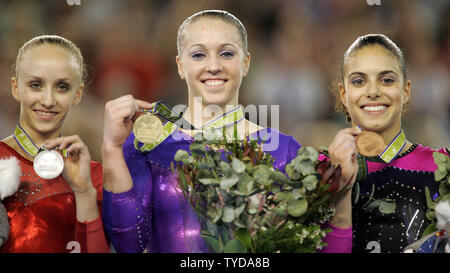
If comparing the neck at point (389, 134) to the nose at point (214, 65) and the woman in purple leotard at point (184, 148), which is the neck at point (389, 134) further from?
the nose at point (214, 65)

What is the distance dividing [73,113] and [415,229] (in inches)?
66.6

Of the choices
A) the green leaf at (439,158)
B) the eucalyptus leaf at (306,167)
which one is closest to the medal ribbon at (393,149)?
the green leaf at (439,158)

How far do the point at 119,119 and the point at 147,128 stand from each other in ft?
0.48

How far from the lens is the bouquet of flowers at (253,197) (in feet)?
7.45

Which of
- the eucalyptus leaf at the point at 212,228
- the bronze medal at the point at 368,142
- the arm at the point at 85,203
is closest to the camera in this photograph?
the eucalyptus leaf at the point at 212,228

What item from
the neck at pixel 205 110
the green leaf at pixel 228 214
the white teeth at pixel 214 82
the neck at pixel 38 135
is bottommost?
the green leaf at pixel 228 214

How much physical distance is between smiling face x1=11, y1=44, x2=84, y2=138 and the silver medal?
30 centimetres

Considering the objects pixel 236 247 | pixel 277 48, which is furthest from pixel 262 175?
pixel 277 48

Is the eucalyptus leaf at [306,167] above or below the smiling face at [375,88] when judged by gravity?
below

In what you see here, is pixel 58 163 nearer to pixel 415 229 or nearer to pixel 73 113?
pixel 73 113

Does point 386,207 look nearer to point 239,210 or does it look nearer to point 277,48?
point 239,210

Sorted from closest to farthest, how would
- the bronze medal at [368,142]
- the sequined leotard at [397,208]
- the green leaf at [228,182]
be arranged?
the green leaf at [228,182] < the sequined leotard at [397,208] < the bronze medal at [368,142]
